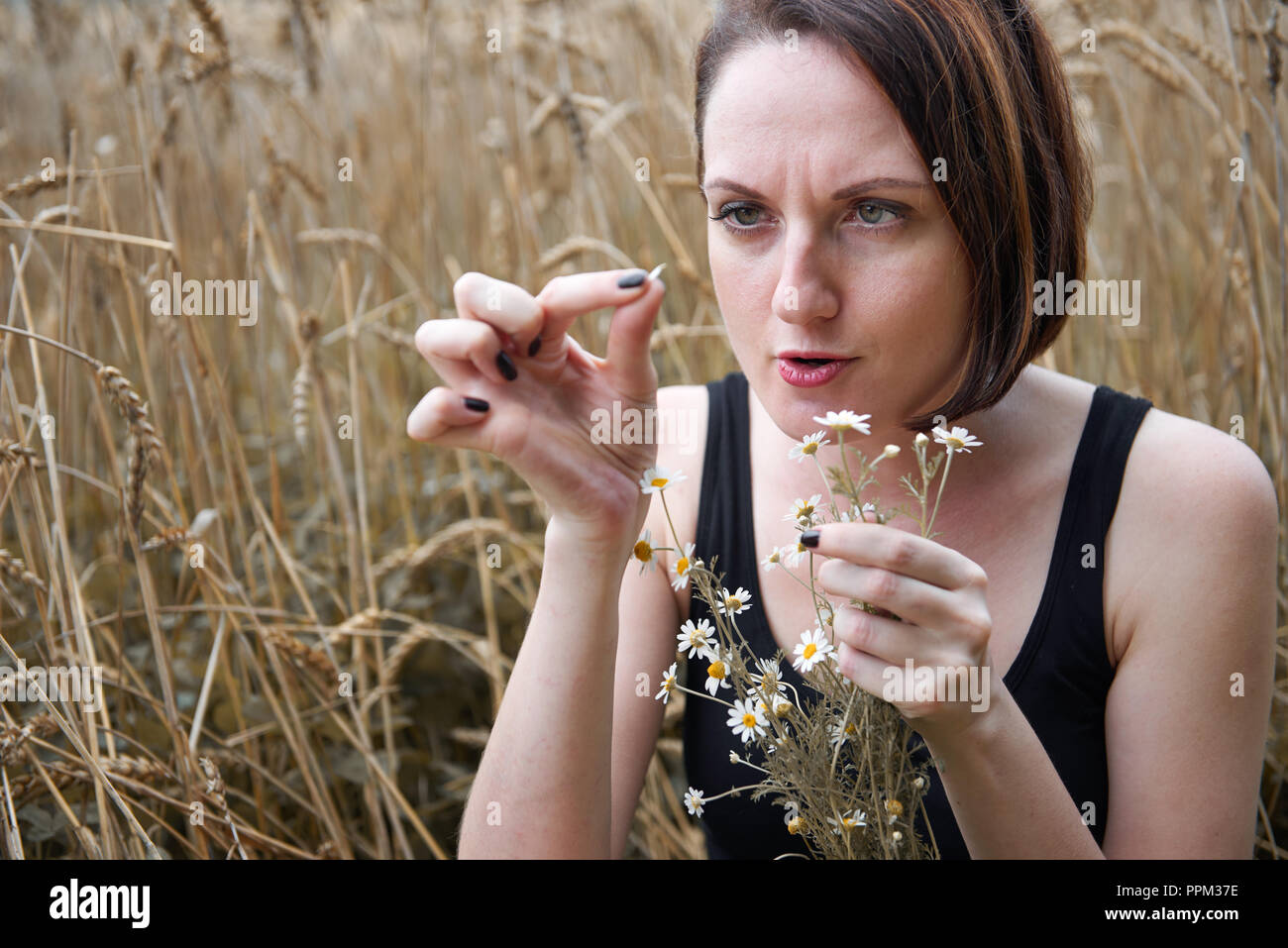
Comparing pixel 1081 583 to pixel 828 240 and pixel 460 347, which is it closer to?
pixel 828 240

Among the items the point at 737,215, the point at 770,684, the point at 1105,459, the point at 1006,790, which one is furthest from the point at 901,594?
the point at 1105,459

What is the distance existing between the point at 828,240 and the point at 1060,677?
20.9 inches

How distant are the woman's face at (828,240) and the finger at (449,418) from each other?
0.99ft

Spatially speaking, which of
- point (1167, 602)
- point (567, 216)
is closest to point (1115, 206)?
point (567, 216)

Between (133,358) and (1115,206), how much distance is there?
2.51m

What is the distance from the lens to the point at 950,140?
902 mm

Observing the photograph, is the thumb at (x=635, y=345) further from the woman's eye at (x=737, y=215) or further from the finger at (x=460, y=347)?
the woman's eye at (x=737, y=215)

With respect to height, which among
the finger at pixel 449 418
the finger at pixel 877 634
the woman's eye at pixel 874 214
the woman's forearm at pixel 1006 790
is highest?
the woman's eye at pixel 874 214

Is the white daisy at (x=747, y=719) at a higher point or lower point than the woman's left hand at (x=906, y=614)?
lower

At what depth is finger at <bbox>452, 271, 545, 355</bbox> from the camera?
0.66 metres

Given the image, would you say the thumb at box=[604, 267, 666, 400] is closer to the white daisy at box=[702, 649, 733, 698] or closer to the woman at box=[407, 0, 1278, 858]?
the woman at box=[407, 0, 1278, 858]

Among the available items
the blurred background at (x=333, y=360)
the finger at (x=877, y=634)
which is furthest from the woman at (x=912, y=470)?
the blurred background at (x=333, y=360)

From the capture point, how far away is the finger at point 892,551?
2.05 feet
